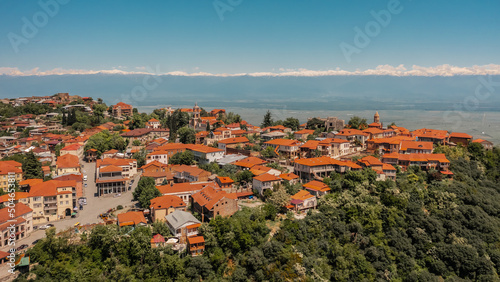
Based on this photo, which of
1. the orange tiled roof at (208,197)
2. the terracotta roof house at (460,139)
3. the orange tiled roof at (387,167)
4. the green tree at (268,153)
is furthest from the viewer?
the terracotta roof house at (460,139)

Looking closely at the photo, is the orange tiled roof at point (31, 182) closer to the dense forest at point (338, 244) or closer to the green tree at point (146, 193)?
the green tree at point (146, 193)

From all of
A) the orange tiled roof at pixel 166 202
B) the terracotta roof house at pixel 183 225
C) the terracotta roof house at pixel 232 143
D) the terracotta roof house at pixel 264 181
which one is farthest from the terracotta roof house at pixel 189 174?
the terracotta roof house at pixel 232 143

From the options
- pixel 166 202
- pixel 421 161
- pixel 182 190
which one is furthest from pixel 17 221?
pixel 421 161

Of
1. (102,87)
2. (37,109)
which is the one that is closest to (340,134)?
(37,109)

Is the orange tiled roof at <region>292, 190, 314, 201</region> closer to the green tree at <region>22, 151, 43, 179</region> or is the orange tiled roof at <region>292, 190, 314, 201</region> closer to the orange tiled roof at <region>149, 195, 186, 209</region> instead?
the orange tiled roof at <region>149, 195, 186, 209</region>

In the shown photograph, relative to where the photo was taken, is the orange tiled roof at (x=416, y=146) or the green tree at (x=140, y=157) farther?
the orange tiled roof at (x=416, y=146)

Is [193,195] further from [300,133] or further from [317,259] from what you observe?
[300,133]

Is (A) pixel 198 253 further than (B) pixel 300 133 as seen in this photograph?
No

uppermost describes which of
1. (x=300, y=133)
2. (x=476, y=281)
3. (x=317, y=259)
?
(x=300, y=133)

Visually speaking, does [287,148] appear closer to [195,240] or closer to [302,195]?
[302,195]
